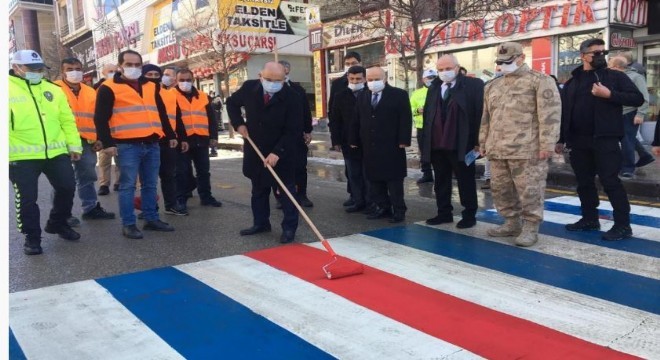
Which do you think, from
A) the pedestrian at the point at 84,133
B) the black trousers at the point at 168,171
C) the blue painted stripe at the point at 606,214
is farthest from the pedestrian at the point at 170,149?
the blue painted stripe at the point at 606,214

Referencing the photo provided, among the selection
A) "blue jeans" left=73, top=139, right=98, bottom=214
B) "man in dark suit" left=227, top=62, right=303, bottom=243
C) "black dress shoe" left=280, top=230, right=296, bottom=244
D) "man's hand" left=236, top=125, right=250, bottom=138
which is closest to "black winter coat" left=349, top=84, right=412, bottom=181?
"man in dark suit" left=227, top=62, right=303, bottom=243

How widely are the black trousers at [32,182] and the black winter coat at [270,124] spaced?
1842 millimetres

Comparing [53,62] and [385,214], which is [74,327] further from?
[53,62]

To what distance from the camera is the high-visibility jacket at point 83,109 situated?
7.45 metres

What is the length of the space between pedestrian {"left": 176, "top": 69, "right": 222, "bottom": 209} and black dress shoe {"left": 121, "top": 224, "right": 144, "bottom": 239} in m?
1.48

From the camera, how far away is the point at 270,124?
5723mm

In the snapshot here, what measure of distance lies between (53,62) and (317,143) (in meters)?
35.4

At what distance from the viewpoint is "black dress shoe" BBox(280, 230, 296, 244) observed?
5.68m

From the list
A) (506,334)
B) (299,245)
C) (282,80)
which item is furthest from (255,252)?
(506,334)

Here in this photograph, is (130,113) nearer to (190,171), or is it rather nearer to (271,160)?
(271,160)

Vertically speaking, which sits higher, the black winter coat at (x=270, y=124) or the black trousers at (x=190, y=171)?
the black winter coat at (x=270, y=124)

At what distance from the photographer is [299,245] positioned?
18.2 ft

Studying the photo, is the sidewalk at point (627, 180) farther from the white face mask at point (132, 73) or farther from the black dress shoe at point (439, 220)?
the white face mask at point (132, 73)

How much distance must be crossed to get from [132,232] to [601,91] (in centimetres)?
502
